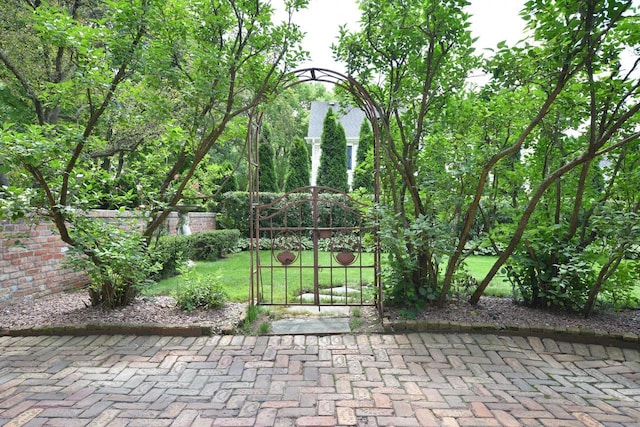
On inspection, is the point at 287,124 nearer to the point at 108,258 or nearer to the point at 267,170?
the point at 267,170

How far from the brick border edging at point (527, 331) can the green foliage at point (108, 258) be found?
2519 mm

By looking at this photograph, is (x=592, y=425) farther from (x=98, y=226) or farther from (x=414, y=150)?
(x=98, y=226)

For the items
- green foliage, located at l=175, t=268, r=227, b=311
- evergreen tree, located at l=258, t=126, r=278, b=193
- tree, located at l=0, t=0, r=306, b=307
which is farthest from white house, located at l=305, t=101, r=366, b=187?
green foliage, located at l=175, t=268, r=227, b=311

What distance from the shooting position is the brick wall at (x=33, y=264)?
13.5ft

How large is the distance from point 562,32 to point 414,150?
154cm

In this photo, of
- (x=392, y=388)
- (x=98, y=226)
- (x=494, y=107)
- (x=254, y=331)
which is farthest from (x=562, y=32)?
(x=98, y=226)

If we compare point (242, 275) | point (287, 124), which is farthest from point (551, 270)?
point (287, 124)

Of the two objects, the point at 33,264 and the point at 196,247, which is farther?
the point at 196,247

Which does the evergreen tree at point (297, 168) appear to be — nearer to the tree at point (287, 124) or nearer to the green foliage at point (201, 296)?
the tree at point (287, 124)

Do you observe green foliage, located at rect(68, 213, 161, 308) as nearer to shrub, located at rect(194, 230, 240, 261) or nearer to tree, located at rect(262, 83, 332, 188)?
shrub, located at rect(194, 230, 240, 261)

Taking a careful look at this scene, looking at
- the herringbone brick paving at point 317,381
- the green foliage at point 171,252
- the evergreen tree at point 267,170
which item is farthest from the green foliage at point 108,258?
the evergreen tree at point 267,170

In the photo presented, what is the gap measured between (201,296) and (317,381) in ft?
6.19

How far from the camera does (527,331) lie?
336 centimetres

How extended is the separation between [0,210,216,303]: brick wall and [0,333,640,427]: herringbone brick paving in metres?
1.05
